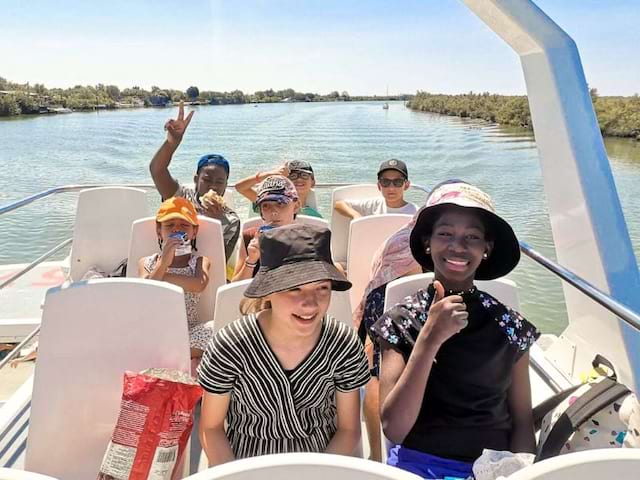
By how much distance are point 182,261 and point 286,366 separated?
44.3 inches

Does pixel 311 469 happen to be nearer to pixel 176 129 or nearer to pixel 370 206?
pixel 176 129

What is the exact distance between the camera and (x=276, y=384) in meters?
1.30

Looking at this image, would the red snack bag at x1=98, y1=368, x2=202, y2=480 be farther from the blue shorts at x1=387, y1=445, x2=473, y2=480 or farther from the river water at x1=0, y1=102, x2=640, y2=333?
the river water at x1=0, y1=102, x2=640, y2=333

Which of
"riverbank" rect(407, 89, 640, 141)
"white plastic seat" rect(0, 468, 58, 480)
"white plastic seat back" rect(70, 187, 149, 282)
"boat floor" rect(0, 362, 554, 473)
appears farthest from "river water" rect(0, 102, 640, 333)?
"white plastic seat" rect(0, 468, 58, 480)

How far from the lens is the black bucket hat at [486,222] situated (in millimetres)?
1414

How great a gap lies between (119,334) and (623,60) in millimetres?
14702

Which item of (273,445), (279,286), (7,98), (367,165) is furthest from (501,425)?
(7,98)

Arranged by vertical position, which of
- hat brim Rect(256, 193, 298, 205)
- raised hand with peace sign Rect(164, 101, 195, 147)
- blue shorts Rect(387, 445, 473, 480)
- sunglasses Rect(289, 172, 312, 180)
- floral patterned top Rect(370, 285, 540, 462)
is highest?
raised hand with peace sign Rect(164, 101, 195, 147)

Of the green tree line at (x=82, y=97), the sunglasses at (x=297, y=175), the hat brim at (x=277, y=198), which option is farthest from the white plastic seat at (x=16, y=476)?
the green tree line at (x=82, y=97)

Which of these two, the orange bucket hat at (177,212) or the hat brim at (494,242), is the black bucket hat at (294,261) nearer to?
the hat brim at (494,242)

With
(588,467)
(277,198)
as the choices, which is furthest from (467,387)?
(277,198)

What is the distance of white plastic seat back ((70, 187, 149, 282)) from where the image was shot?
3215 millimetres

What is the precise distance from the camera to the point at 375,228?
2.61 m

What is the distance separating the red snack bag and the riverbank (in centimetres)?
1137
